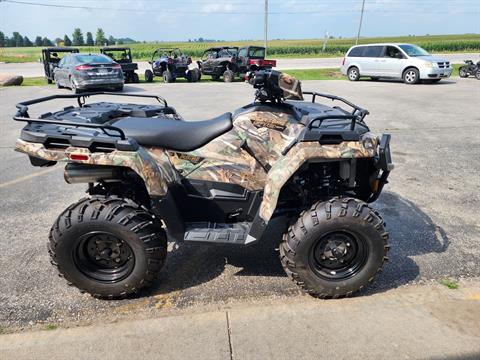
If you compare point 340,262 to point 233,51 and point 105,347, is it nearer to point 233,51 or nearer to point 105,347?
point 105,347

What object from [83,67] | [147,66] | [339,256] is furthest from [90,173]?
[147,66]

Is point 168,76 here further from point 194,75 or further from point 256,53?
point 256,53

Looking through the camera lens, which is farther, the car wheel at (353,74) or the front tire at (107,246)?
the car wheel at (353,74)

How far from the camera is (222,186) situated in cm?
309

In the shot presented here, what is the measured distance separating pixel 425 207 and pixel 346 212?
2.31 m

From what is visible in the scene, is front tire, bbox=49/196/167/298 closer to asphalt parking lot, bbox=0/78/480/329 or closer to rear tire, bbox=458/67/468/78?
asphalt parking lot, bbox=0/78/480/329

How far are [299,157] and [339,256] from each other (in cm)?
83

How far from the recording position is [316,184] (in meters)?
3.18

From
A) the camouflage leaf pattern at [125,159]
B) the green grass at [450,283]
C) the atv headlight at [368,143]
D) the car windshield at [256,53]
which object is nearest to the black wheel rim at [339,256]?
the atv headlight at [368,143]

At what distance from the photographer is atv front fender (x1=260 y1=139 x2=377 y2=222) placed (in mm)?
2764

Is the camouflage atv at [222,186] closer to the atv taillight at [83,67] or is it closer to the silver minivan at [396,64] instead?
the atv taillight at [83,67]

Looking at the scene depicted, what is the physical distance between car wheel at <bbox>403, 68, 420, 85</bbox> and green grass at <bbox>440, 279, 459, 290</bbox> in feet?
52.3

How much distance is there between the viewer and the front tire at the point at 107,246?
2.83 m

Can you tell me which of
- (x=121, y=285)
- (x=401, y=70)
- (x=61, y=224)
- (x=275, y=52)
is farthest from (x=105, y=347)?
(x=275, y=52)
